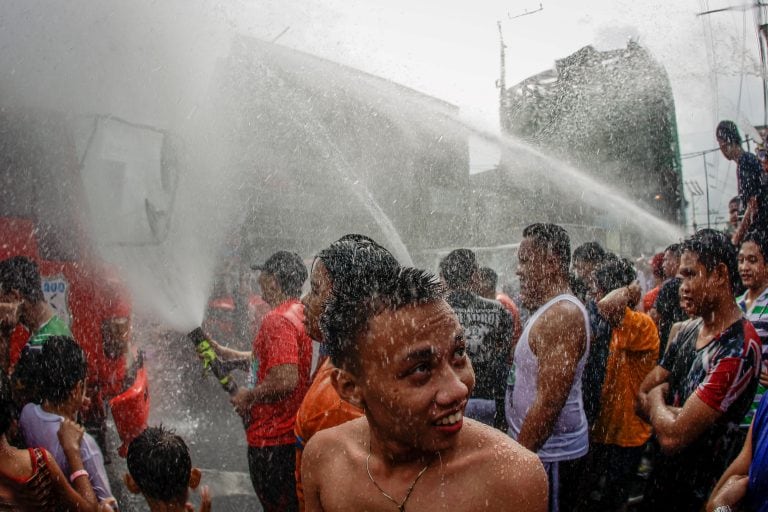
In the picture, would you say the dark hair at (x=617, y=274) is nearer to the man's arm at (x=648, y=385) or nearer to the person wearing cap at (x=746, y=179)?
the man's arm at (x=648, y=385)

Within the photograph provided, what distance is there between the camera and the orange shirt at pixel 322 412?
82.3 inches

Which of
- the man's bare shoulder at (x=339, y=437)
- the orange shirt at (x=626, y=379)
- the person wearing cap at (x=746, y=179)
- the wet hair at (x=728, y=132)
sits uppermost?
the wet hair at (x=728, y=132)

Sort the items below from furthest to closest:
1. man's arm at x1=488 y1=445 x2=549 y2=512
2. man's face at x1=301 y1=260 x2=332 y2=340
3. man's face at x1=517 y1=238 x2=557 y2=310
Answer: man's face at x1=517 y1=238 x2=557 y2=310 < man's face at x1=301 y1=260 x2=332 y2=340 < man's arm at x1=488 y1=445 x2=549 y2=512

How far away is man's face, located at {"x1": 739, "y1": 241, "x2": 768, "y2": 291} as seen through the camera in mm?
3650

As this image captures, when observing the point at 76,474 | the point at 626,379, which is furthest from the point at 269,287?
the point at 626,379

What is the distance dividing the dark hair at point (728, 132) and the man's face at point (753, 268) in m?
2.04

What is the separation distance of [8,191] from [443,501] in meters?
5.99

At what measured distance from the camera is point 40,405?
261 centimetres

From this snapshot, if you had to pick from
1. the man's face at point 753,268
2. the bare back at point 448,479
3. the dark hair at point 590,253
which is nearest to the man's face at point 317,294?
the bare back at point 448,479

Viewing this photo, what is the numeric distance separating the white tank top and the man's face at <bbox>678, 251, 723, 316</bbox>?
0.49 m

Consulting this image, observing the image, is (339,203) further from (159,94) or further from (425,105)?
(159,94)

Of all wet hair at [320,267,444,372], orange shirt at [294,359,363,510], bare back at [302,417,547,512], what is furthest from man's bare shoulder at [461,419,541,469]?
orange shirt at [294,359,363,510]

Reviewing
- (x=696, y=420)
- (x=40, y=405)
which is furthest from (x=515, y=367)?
(x=40, y=405)

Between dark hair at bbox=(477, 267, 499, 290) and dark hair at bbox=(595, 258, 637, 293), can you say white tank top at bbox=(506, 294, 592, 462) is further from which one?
dark hair at bbox=(477, 267, 499, 290)
